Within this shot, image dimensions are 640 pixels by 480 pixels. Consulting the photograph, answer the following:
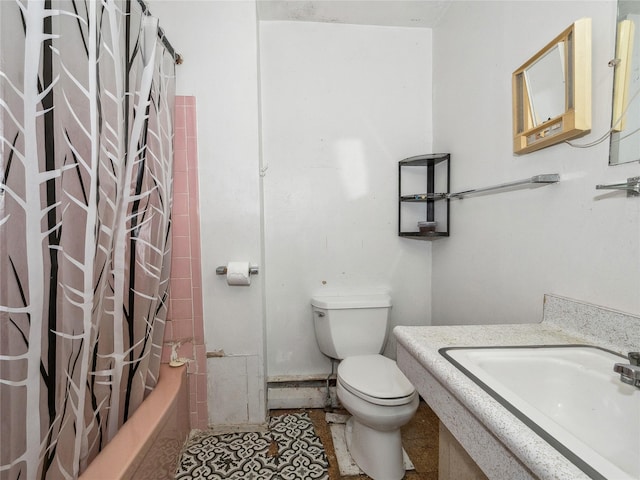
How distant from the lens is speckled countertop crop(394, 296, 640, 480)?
44 cm

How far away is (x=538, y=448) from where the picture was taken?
43 centimetres

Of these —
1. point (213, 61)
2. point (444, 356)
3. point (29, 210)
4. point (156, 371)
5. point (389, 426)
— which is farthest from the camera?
point (213, 61)

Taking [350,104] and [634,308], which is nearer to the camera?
[634,308]

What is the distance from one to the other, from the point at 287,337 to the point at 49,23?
163 centimetres

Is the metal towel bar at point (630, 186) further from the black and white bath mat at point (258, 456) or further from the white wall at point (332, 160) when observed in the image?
the black and white bath mat at point (258, 456)

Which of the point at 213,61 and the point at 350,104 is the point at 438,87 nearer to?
the point at 350,104

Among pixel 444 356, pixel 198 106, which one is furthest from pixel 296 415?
pixel 198 106

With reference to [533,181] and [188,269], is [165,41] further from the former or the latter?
[533,181]

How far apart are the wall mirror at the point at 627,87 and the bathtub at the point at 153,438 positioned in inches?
65.9

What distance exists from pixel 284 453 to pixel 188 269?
103cm

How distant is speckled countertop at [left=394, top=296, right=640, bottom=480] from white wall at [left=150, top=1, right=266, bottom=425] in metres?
0.93

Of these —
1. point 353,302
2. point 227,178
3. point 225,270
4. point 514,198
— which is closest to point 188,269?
point 225,270

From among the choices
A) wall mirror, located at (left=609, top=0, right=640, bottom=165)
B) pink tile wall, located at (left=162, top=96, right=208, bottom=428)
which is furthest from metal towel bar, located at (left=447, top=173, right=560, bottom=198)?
pink tile wall, located at (left=162, top=96, right=208, bottom=428)

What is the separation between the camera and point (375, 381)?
1330 millimetres
